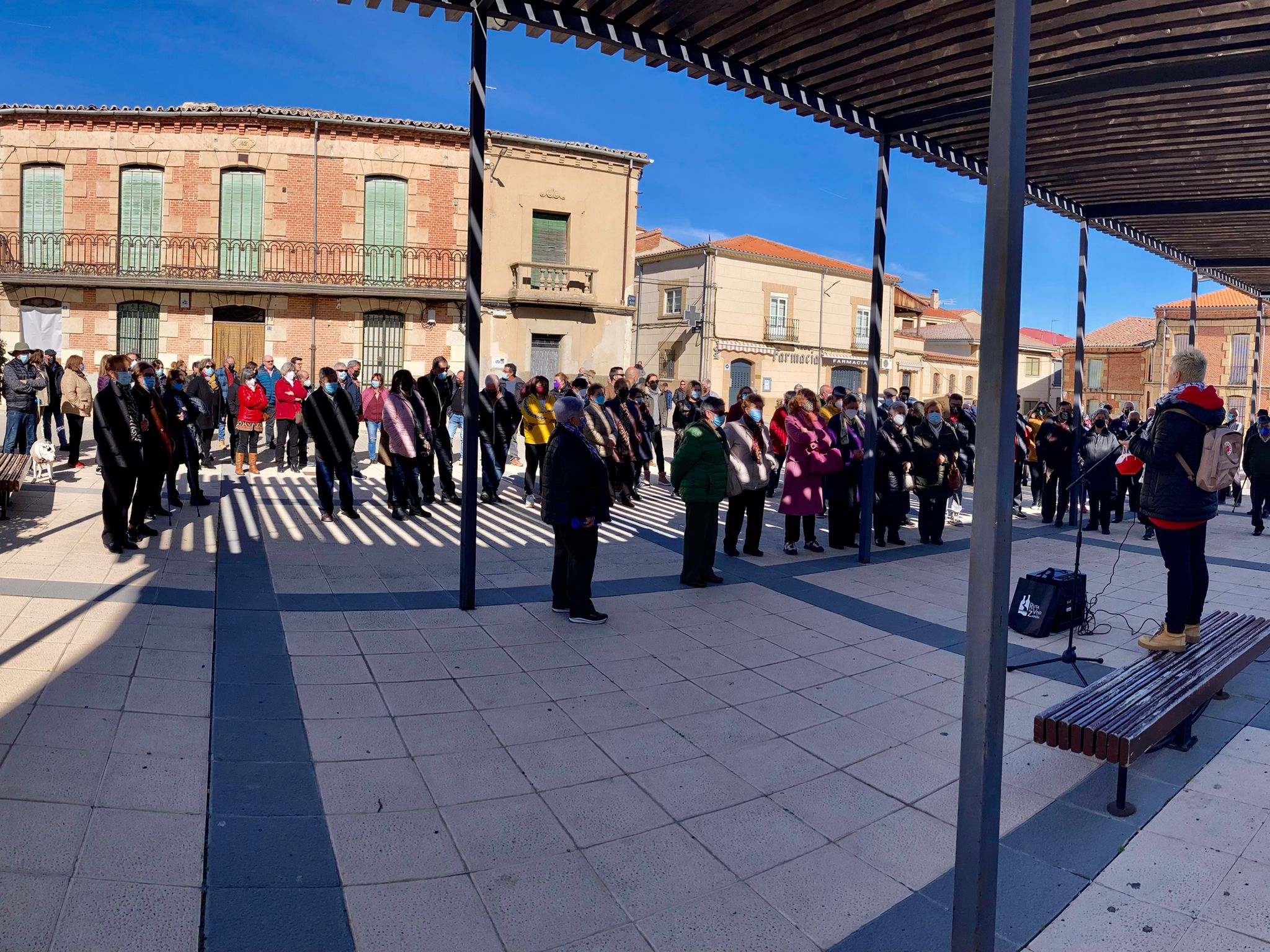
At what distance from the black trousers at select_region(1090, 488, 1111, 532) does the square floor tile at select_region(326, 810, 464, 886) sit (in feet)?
37.3

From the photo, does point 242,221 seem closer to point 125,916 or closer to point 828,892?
point 125,916

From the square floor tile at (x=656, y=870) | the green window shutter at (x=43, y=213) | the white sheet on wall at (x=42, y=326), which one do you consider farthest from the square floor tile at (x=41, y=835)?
the green window shutter at (x=43, y=213)

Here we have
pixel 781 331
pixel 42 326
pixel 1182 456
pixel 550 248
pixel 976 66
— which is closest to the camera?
pixel 1182 456

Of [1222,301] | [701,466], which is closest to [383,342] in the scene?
[701,466]

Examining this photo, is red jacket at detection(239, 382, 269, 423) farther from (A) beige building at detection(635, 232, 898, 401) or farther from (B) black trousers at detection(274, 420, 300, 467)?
(A) beige building at detection(635, 232, 898, 401)

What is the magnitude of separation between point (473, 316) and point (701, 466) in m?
2.52

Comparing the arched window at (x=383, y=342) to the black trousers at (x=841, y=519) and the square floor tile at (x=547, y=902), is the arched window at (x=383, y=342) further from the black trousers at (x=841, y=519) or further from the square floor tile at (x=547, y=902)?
the square floor tile at (x=547, y=902)

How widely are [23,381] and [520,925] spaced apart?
40.3 ft

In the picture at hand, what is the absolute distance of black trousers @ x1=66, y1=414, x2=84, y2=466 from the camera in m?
12.2

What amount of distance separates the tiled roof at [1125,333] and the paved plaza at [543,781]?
5348 cm

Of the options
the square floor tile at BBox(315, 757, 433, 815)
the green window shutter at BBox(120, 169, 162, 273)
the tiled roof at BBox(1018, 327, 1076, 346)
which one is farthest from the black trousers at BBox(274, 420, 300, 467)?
the tiled roof at BBox(1018, 327, 1076, 346)

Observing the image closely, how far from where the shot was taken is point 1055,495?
13.3 m

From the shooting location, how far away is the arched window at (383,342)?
78.6ft

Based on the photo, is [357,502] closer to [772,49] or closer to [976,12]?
[772,49]
